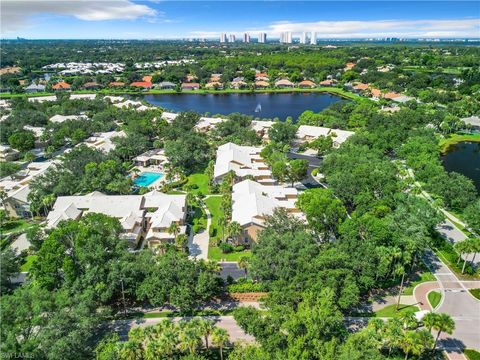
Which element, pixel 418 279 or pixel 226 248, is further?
pixel 226 248

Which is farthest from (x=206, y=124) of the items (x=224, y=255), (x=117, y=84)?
(x=117, y=84)

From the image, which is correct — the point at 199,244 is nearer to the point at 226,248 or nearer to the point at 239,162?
the point at 226,248

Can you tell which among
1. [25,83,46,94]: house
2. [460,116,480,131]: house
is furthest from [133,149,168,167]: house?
[25,83,46,94]: house

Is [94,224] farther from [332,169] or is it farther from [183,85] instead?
[183,85]

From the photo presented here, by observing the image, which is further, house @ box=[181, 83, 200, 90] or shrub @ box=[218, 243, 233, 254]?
house @ box=[181, 83, 200, 90]

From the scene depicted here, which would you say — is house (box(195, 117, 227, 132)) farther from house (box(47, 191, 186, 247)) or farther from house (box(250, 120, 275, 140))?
house (box(47, 191, 186, 247))

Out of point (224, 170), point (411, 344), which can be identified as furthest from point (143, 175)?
point (411, 344)

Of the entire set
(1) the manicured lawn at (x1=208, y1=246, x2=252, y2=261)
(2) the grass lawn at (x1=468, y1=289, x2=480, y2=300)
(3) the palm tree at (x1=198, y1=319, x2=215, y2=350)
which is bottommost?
(2) the grass lawn at (x1=468, y1=289, x2=480, y2=300)
